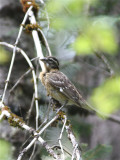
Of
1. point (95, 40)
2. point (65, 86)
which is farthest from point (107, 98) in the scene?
point (65, 86)

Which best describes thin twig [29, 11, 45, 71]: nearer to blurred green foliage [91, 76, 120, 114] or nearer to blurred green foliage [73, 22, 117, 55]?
blurred green foliage [73, 22, 117, 55]

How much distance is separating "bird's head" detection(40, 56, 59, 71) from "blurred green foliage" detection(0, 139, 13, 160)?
4.70 ft

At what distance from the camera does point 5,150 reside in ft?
14.9

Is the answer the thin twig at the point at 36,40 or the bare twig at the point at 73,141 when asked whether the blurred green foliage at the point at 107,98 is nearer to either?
the thin twig at the point at 36,40

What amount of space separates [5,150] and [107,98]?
3.09m

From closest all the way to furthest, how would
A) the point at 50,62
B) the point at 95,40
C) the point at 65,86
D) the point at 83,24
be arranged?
the point at 50,62 < the point at 65,86 < the point at 83,24 < the point at 95,40

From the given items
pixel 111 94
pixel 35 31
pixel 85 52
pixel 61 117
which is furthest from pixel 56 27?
pixel 61 117

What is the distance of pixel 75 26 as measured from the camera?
5969 mm

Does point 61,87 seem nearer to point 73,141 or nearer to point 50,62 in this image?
point 50,62

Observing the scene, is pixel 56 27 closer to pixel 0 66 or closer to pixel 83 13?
pixel 83 13

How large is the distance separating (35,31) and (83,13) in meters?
2.19

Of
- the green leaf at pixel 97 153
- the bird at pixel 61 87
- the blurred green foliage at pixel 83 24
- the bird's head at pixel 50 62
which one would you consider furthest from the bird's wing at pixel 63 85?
the blurred green foliage at pixel 83 24

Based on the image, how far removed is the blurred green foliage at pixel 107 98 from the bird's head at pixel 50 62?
164 centimetres

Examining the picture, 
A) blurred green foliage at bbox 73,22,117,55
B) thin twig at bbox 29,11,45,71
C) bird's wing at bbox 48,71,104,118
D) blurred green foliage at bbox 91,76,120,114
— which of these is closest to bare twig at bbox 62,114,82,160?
thin twig at bbox 29,11,45,71
